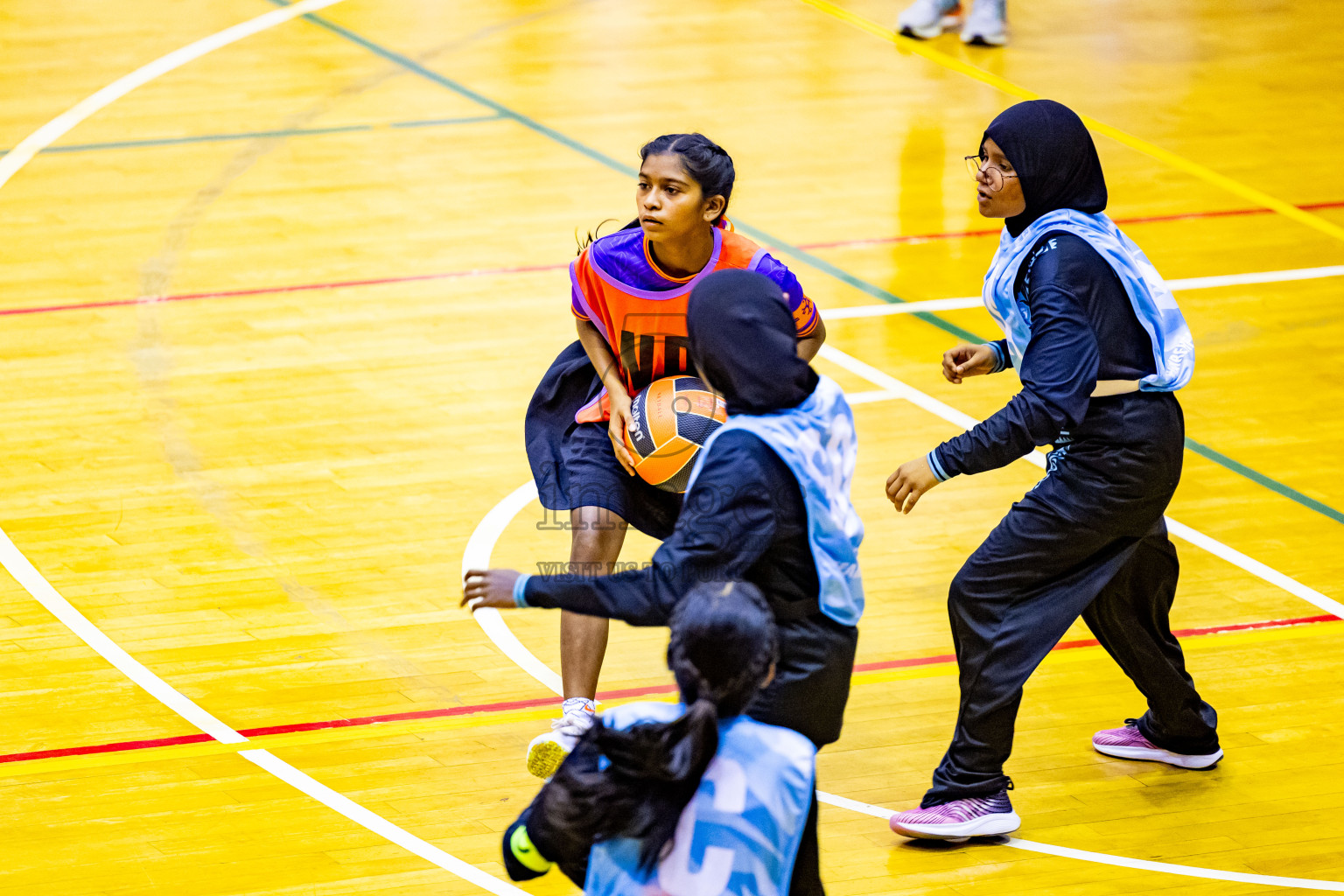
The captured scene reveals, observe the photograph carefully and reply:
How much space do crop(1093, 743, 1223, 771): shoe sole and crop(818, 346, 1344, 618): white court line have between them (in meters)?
1.16

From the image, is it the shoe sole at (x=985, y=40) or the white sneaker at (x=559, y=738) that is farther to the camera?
the shoe sole at (x=985, y=40)

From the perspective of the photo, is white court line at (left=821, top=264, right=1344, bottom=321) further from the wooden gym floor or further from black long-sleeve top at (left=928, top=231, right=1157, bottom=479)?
black long-sleeve top at (left=928, top=231, right=1157, bottom=479)

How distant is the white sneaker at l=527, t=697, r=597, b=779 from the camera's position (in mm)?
4867

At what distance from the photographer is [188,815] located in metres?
4.84

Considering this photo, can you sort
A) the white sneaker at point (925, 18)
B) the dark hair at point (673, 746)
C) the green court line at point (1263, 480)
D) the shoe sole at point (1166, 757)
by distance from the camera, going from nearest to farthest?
1. the dark hair at point (673, 746)
2. the shoe sole at point (1166, 757)
3. the green court line at point (1263, 480)
4. the white sneaker at point (925, 18)

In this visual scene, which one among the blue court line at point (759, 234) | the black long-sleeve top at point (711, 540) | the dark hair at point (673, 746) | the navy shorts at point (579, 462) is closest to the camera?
the dark hair at point (673, 746)

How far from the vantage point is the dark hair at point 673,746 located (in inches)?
112

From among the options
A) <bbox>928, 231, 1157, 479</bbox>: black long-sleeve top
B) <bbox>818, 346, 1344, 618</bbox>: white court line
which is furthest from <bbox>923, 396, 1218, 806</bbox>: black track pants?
<bbox>818, 346, 1344, 618</bbox>: white court line

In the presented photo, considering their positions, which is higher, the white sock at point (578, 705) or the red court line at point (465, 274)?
the red court line at point (465, 274)

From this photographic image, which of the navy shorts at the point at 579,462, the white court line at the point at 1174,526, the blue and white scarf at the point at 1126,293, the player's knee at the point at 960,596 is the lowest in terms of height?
the white court line at the point at 1174,526

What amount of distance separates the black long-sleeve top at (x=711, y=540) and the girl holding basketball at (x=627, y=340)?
137 centimetres

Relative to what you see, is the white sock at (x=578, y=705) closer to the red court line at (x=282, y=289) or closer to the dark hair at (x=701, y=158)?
the dark hair at (x=701, y=158)

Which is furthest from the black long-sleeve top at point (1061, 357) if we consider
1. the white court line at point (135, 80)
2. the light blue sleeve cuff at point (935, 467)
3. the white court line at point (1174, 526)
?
the white court line at point (135, 80)

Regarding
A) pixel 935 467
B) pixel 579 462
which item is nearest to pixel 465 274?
pixel 579 462
